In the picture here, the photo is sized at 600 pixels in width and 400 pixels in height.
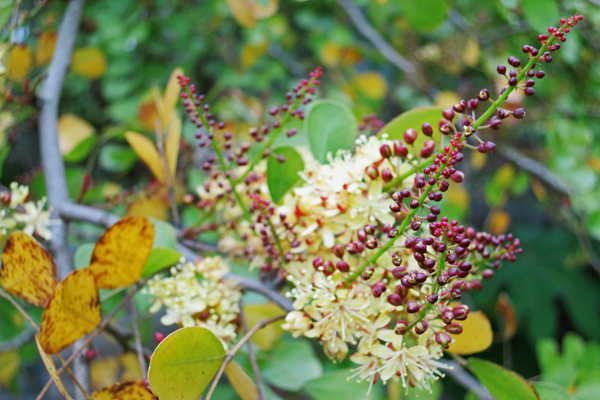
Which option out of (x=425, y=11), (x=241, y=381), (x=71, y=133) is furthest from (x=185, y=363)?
(x=425, y=11)

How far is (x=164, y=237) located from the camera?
2.14 ft

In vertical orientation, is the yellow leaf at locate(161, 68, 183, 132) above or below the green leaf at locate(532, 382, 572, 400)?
above

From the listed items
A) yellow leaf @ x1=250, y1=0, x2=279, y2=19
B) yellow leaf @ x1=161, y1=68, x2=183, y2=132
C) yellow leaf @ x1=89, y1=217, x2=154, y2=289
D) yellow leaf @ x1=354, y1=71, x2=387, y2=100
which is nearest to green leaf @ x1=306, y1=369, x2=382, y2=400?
yellow leaf @ x1=89, y1=217, x2=154, y2=289

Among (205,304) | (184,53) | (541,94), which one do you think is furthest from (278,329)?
(541,94)

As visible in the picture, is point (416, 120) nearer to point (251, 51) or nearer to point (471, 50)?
point (471, 50)

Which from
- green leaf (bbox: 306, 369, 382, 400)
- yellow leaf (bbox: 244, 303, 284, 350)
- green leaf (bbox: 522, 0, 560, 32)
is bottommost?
yellow leaf (bbox: 244, 303, 284, 350)

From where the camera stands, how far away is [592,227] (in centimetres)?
107

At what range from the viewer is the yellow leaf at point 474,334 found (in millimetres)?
522

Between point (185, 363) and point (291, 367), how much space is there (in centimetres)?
45

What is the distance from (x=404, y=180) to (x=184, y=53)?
136 cm

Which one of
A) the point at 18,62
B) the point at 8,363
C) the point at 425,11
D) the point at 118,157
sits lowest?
the point at 8,363

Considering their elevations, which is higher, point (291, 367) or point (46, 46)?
point (46, 46)

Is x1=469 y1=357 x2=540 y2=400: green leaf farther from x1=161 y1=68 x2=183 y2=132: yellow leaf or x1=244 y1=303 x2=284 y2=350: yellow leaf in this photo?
x1=161 y1=68 x2=183 y2=132: yellow leaf

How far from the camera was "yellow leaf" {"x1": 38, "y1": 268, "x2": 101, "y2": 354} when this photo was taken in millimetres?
459
